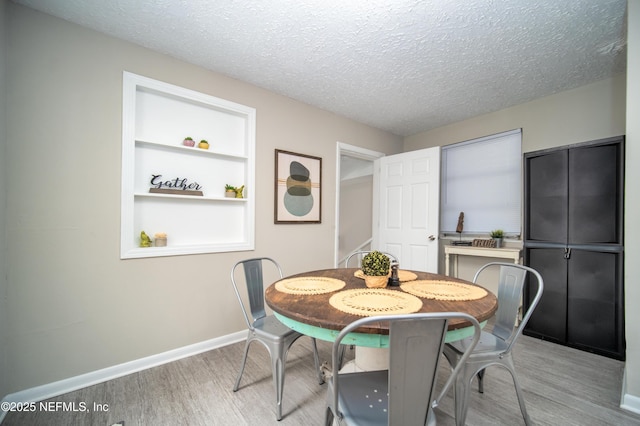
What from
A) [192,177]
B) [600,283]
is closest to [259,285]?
[192,177]

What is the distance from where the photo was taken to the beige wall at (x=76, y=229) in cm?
167

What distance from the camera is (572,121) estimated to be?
2750 millimetres

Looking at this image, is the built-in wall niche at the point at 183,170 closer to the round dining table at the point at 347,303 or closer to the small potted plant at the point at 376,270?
the round dining table at the point at 347,303

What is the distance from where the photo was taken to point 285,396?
1720 millimetres

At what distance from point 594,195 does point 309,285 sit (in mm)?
2626

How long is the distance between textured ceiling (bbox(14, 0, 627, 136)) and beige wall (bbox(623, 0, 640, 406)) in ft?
0.98

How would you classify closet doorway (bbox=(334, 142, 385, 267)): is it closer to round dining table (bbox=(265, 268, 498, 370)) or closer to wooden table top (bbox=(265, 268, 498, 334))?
round dining table (bbox=(265, 268, 498, 370))

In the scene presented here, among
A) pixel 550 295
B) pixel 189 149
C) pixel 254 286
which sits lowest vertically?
pixel 550 295

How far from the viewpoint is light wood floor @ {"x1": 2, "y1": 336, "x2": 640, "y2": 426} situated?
1.52 m

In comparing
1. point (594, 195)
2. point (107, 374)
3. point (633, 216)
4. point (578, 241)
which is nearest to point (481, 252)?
point (578, 241)

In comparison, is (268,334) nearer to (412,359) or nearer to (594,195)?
(412,359)

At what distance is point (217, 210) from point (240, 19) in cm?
159

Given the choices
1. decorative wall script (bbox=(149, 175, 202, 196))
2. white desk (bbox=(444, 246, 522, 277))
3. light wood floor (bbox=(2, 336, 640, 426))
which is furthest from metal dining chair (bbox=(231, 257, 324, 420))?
white desk (bbox=(444, 246, 522, 277))

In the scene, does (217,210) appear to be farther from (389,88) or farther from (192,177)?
(389,88)
